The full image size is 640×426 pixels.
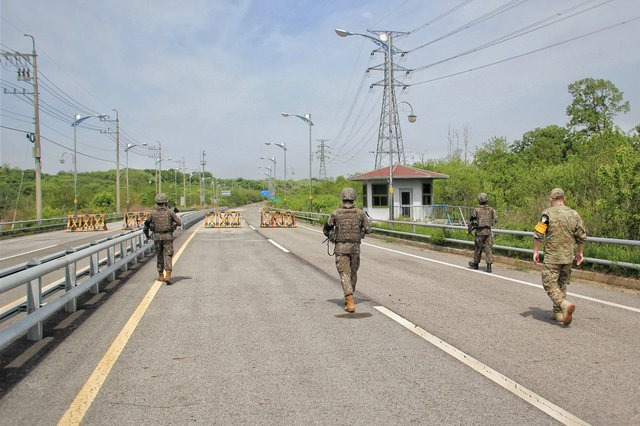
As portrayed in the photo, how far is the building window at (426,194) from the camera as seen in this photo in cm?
3291

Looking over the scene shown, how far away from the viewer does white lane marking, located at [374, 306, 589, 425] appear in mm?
3835

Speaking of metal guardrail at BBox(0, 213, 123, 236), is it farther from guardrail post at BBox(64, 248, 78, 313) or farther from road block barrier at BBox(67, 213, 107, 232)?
guardrail post at BBox(64, 248, 78, 313)

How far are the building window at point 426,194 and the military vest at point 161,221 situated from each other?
Answer: 24.4 metres

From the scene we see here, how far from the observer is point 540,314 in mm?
7359

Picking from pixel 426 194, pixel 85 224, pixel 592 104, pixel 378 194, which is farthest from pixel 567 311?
pixel 592 104

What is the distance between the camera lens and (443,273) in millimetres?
11938

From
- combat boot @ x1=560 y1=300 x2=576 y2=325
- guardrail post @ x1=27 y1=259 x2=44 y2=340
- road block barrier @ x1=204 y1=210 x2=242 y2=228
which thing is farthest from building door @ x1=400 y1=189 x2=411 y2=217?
guardrail post @ x1=27 y1=259 x2=44 y2=340

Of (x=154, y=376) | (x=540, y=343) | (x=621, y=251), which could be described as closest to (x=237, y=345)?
(x=154, y=376)

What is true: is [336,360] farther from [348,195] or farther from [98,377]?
[348,195]

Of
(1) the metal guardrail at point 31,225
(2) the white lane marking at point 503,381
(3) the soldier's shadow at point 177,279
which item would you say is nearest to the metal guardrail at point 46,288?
(3) the soldier's shadow at point 177,279

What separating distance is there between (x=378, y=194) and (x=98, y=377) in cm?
2976

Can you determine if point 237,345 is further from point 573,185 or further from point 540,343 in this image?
point 573,185

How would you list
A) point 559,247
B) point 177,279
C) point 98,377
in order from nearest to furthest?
point 98,377 < point 559,247 < point 177,279

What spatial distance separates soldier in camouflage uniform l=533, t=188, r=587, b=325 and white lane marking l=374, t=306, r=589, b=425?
1.88 metres
